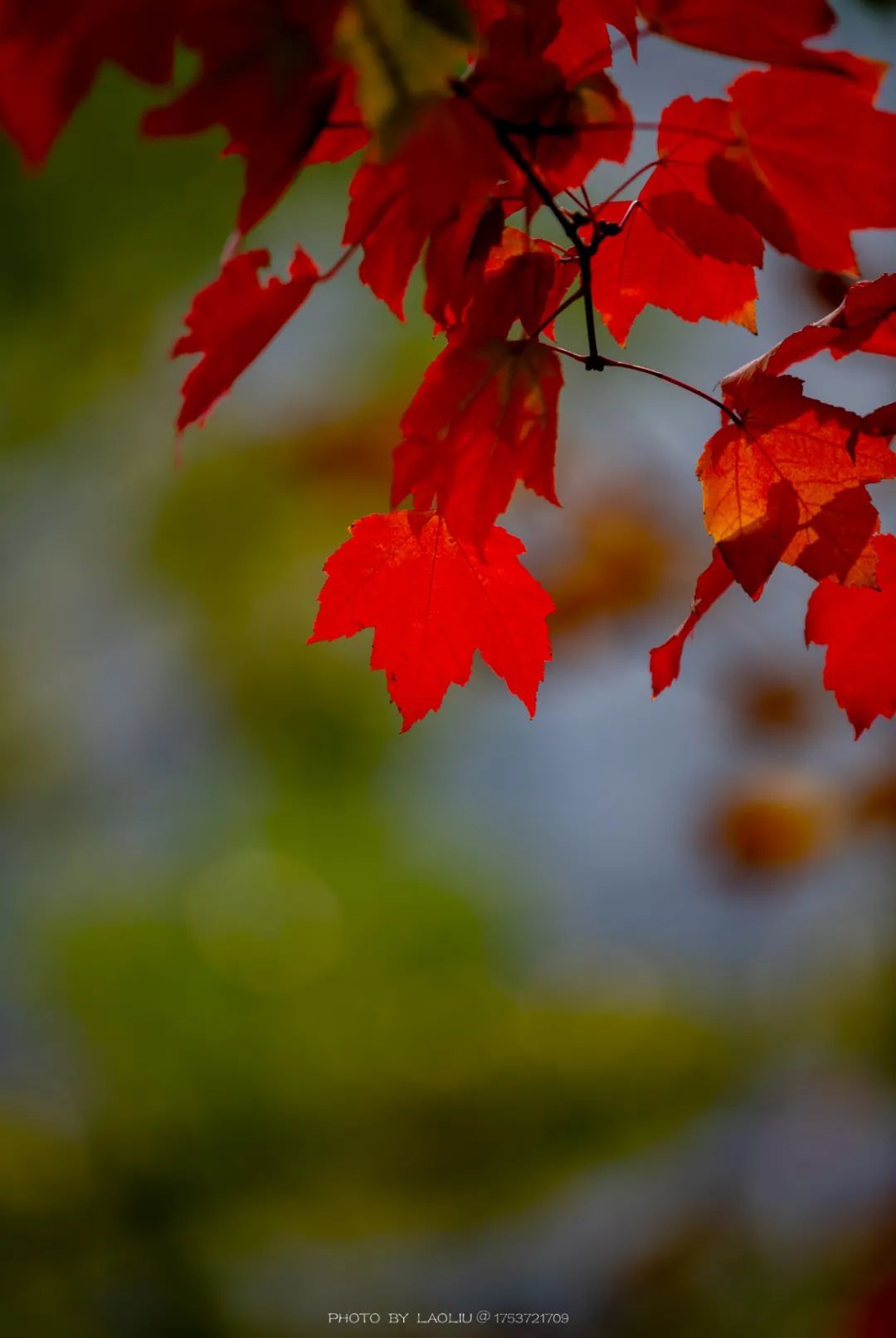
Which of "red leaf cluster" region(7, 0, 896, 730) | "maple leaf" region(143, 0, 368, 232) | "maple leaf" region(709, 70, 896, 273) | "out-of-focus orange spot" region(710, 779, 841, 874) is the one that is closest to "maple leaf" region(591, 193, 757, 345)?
"red leaf cluster" region(7, 0, 896, 730)

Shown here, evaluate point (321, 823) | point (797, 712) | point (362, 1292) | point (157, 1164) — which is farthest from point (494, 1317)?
point (797, 712)

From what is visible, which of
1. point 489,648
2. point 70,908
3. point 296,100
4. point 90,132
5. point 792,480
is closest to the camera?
point 296,100

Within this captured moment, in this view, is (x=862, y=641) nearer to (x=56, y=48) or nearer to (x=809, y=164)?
(x=809, y=164)

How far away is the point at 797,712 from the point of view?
446 cm

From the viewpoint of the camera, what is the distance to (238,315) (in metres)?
0.74

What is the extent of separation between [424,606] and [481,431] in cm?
26

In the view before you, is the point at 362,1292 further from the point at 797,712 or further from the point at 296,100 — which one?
the point at 296,100

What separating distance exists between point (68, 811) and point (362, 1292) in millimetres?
2833

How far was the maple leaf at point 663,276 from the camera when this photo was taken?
824 mm

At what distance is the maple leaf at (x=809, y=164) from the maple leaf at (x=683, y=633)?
0.92ft

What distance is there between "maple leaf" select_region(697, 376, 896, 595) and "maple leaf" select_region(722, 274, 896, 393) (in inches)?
0.7

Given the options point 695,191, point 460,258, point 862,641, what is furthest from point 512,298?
point 862,641

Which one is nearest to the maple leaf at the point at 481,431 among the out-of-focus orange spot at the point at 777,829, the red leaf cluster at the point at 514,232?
the red leaf cluster at the point at 514,232

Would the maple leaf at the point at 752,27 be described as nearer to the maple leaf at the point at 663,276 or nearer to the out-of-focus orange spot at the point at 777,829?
the maple leaf at the point at 663,276
